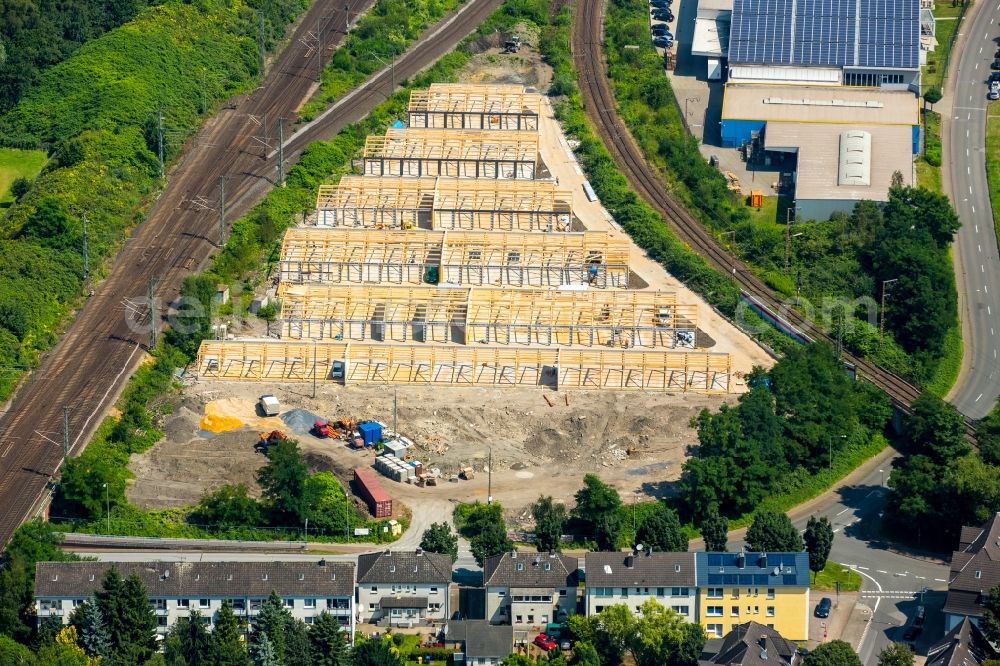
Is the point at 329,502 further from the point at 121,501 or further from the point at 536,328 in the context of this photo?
the point at 536,328

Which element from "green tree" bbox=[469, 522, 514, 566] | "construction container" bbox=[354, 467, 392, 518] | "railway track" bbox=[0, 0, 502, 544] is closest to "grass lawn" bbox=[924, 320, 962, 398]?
"green tree" bbox=[469, 522, 514, 566]


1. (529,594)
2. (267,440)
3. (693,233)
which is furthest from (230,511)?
(693,233)

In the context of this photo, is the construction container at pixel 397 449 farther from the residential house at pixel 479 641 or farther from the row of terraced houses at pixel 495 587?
the residential house at pixel 479 641

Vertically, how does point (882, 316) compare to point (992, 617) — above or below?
above

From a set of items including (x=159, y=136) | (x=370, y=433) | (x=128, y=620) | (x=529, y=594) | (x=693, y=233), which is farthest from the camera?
(x=159, y=136)

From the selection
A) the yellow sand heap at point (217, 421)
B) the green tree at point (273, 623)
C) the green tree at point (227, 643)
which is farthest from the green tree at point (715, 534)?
the yellow sand heap at point (217, 421)

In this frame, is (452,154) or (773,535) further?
(452,154)

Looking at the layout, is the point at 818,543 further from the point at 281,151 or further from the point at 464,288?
the point at 281,151
